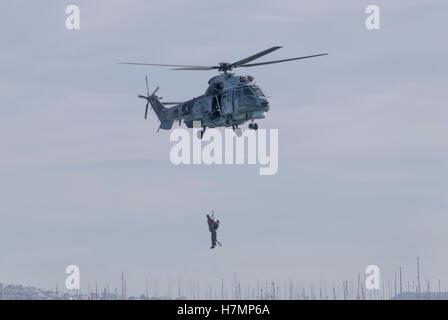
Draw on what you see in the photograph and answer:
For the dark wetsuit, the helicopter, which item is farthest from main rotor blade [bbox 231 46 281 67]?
the dark wetsuit

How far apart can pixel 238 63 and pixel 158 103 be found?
67.0ft

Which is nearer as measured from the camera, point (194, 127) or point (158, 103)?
point (194, 127)

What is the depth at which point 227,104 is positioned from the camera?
133 metres

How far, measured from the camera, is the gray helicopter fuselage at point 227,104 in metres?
130

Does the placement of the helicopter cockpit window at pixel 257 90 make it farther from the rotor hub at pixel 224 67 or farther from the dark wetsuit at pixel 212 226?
the dark wetsuit at pixel 212 226

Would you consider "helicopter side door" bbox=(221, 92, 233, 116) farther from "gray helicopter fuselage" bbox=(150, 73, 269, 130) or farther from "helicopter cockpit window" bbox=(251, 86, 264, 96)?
"helicopter cockpit window" bbox=(251, 86, 264, 96)

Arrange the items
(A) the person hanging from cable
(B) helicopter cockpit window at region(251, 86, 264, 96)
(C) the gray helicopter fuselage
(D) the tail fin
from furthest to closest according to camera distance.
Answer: (D) the tail fin < (B) helicopter cockpit window at region(251, 86, 264, 96) < (C) the gray helicopter fuselage < (A) the person hanging from cable

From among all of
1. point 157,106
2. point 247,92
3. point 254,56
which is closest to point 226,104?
point 247,92

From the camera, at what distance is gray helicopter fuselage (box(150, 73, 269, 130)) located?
130250mm
